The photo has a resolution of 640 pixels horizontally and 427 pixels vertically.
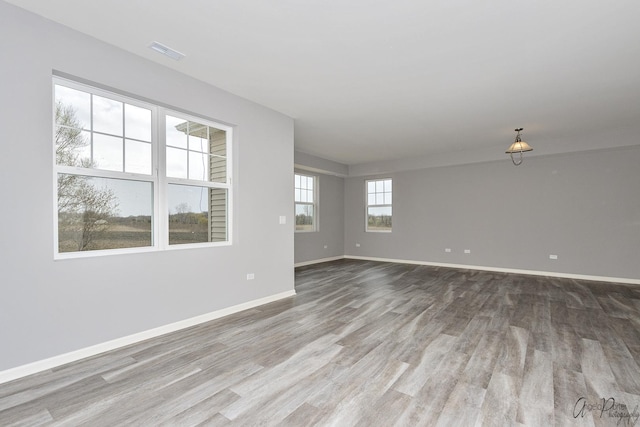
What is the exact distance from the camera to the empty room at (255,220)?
2.00 metres

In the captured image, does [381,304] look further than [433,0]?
Yes

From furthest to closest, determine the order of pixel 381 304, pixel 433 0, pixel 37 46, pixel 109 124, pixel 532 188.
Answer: pixel 532 188
pixel 381 304
pixel 109 124
pixel 37 46
pixel 433 0

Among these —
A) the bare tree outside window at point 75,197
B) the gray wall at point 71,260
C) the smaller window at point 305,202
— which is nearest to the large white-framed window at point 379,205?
the smaller window at point 305,202

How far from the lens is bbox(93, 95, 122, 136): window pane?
2.68m

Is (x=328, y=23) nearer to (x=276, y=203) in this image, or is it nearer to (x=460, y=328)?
(x=276, y=203)

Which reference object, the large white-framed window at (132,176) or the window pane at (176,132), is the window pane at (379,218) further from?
the window pane at (176,132)

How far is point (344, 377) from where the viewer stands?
7.13 feet

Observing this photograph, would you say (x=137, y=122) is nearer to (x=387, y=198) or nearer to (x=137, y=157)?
(x=137, y=157)

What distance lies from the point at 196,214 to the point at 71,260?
48.9 inches

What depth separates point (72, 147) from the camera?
8.31 ft

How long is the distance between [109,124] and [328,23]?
2236mm

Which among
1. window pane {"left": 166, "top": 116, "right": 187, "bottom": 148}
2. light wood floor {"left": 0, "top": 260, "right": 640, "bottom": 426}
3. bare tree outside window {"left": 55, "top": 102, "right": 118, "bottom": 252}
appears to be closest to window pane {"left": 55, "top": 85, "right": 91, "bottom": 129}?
bare tree outside window {"left": 55, "top": 102, "right": 118, "bottom": 252}

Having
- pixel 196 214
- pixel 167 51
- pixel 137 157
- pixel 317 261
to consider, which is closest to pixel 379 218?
pixel 317 261

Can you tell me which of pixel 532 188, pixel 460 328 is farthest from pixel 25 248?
pixel 532 188
